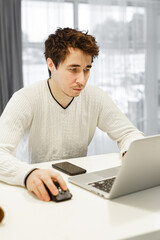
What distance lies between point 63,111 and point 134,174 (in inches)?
33.4

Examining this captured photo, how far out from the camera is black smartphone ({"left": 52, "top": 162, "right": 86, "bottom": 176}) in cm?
125

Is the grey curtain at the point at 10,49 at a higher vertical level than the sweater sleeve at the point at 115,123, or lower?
higher

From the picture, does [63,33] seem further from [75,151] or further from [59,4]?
[59,4]

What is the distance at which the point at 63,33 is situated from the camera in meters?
1.67

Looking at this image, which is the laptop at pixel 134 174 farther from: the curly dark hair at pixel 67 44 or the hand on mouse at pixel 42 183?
the curly dark hair at pixel 67 44

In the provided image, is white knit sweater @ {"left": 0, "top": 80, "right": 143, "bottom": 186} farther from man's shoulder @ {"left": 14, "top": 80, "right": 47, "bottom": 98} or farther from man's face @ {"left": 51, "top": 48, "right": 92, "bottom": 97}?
man's face @ {"left": 51, "top": 48, "right": 92, "bottom": 97}

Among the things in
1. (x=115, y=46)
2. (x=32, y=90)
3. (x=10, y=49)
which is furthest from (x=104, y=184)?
(x=115, y=46)

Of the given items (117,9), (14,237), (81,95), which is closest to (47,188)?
(14,237)

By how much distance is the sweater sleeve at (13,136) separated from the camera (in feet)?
3.71

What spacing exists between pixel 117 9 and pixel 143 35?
1.71ft

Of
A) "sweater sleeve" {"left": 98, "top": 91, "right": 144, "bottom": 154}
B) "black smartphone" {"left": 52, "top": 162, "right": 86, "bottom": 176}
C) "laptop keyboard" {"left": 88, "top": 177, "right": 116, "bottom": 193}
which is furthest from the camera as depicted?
"sweater sleeve" {"left": 98, "top": 91, "right": 144, "bottom": 154}

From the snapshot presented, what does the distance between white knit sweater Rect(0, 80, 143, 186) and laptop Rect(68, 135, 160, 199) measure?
0.49 m

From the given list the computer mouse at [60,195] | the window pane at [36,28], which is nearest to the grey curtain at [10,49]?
the window pane at [36,28]

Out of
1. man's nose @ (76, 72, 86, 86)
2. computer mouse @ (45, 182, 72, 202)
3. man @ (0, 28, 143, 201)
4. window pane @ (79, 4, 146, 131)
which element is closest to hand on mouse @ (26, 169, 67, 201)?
computer mouse @ (45, 182, 72, 202)
